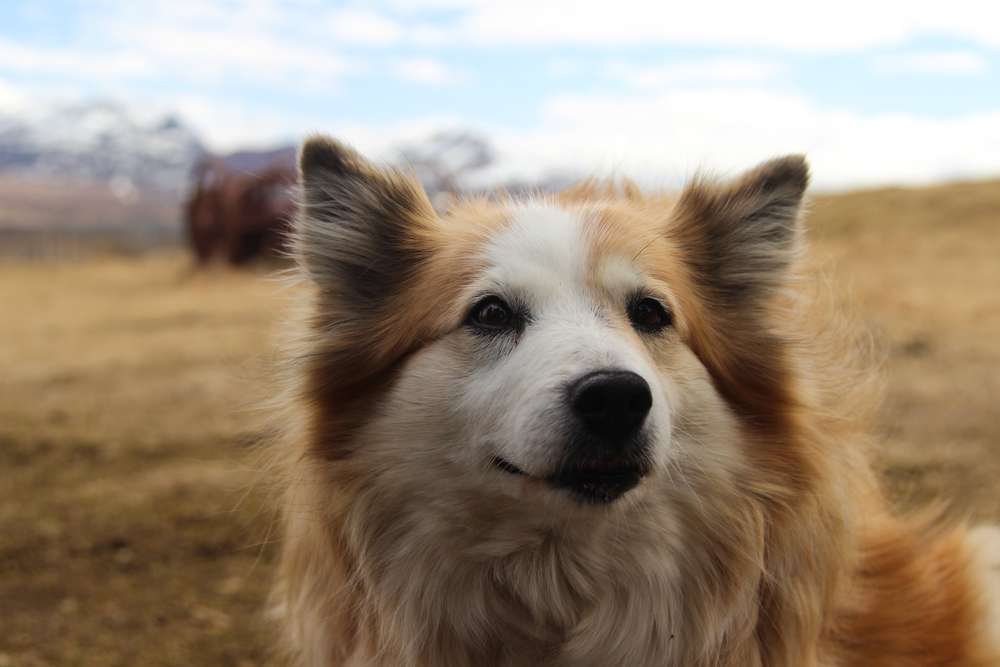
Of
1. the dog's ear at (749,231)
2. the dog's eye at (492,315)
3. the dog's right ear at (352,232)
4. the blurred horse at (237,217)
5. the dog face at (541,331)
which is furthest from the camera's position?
the blurred horse at (237,217)

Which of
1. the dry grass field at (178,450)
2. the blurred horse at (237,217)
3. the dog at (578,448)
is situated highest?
the dog at (578,448)

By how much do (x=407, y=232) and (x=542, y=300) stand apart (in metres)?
0.61

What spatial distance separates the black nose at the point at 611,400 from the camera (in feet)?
8.05

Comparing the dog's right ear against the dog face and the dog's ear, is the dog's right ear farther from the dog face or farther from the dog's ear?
the dog's ear

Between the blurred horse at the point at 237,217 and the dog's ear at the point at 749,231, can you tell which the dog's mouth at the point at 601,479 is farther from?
the blurred horse at the point at 237,217

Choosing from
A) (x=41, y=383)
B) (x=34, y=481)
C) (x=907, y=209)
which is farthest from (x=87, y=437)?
(x=907, y=209)

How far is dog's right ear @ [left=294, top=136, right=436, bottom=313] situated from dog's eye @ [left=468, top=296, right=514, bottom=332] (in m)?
0.38

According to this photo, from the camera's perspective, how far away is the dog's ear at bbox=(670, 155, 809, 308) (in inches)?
127

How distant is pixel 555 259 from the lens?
287cm

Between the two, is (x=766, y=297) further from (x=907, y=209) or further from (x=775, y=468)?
(x=907, y=209)

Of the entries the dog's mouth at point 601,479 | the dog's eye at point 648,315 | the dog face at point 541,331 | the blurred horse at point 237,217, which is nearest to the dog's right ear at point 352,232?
the dog face at point 541,331

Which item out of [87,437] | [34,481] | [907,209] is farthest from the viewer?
[907,209]

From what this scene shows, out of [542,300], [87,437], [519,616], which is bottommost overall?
[87,437]

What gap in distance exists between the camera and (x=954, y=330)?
9953 mm
